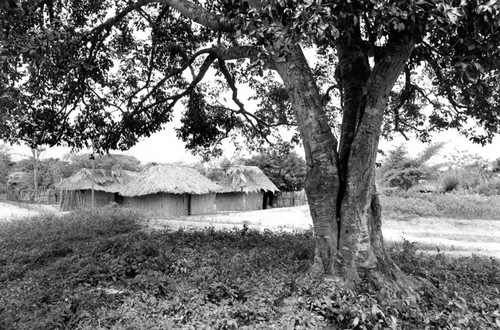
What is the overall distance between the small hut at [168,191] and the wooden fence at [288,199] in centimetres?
1062

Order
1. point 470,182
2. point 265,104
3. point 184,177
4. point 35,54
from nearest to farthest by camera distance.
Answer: point 35,54 < point 265,104 < point 184,177 < point 470,182

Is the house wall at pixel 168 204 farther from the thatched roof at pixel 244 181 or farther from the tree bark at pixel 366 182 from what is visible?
the tree bark at pixel 366 182

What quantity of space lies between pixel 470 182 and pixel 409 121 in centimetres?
2314

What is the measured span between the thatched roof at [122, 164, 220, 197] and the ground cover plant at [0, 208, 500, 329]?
19040mm

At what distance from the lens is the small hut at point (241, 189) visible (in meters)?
31.5

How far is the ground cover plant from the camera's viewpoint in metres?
3.52

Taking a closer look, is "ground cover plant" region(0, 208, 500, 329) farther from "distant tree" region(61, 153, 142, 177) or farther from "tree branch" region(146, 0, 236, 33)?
"distant tree" region(61, 153, 142, 177)

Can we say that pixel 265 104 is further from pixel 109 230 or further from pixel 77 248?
pixel 77 248

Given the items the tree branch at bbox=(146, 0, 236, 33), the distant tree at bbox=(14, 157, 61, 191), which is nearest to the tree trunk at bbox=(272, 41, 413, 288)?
the tree branch at bbox=(146, 0, 236, 33)

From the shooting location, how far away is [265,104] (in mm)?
11102

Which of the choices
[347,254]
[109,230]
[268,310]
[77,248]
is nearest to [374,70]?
[347,254]

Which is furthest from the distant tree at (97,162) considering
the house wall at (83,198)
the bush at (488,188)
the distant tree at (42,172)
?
the bush at (488,188)

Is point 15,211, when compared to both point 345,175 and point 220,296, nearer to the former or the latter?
point 220,296

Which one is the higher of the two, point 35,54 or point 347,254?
point 35,54
